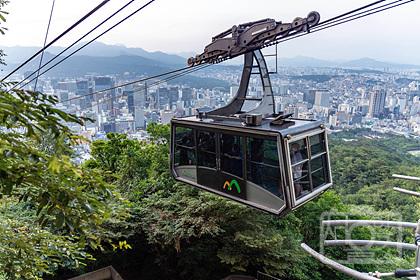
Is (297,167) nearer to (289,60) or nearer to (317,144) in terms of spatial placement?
(317,144)

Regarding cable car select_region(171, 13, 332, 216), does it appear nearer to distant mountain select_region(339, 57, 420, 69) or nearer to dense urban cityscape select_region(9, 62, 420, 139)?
dense urban cityscape select_region(9, 62, 420, 139)

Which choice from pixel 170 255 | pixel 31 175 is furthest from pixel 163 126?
pixel 31 175

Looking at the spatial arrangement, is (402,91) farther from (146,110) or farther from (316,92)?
(146,110)

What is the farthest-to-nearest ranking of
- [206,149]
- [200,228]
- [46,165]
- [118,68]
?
[118,68], [200,228], [206,149], [46,165]

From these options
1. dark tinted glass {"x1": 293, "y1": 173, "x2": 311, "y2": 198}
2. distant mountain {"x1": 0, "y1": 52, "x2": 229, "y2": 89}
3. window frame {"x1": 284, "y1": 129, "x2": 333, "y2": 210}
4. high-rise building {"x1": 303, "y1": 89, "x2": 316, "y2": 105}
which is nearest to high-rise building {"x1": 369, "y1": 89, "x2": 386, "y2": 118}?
high-rise building {"x1": 303, "y1": 89, "x2": 316, "y2": 105}

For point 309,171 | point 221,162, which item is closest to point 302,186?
point 309,171
